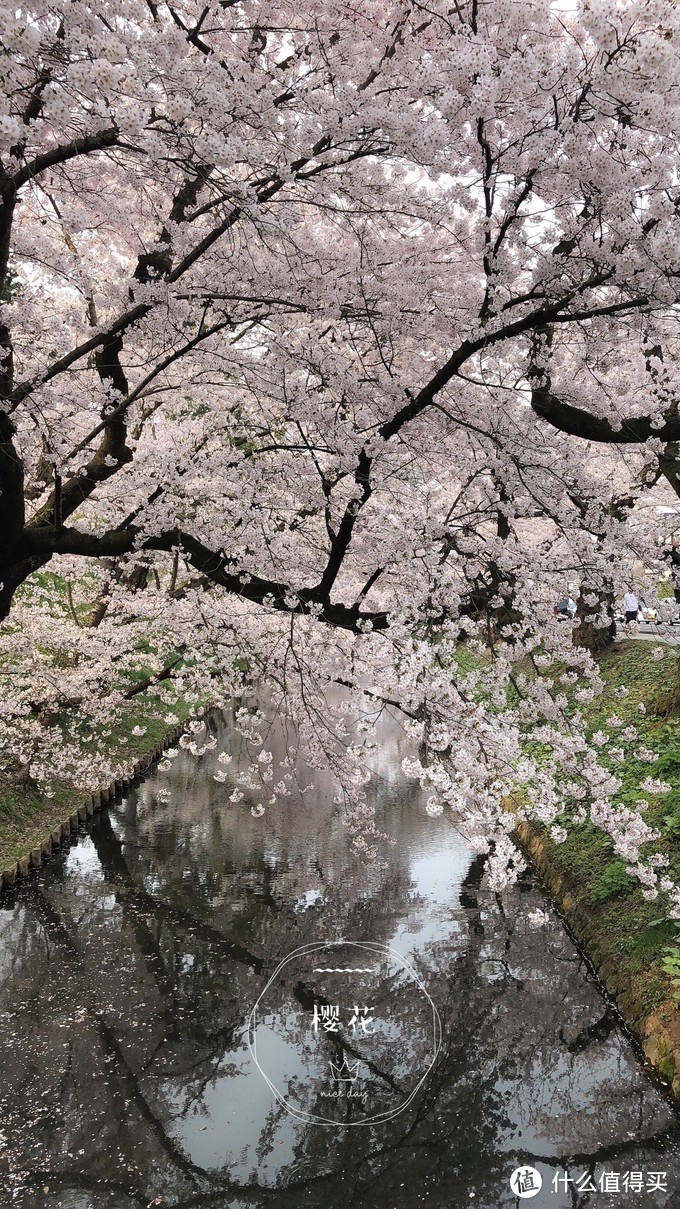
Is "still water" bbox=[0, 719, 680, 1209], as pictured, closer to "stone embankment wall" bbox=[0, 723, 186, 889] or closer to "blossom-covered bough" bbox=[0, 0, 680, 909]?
"stone embankment wall" bbox=[0, 723, 186, 889]

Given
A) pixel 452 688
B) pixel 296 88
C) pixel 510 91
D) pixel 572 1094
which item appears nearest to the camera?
pixel 510 91

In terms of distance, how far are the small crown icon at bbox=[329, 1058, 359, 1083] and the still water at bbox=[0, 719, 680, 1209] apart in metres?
0.02

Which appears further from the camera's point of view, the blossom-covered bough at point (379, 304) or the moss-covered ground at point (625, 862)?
the moss-covered ground at point (625, 862)

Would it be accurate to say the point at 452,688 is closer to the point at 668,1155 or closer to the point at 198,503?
the point at 198,503

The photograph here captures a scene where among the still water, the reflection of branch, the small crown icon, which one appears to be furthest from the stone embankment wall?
the small crown icon

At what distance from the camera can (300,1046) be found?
686 centimetres

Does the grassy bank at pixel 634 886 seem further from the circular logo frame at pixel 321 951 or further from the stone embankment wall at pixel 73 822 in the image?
the stone embankment wall at pixel 73 822

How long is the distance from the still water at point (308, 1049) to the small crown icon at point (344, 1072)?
0.6 inches

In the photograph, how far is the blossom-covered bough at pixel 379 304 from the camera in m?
3.61

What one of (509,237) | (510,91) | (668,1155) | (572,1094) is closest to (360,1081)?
(572,1094)

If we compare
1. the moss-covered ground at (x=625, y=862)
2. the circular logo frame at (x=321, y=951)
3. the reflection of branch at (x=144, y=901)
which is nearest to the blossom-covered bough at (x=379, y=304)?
the moss-covered ground at (x=625, y=862)

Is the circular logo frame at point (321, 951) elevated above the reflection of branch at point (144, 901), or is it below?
below

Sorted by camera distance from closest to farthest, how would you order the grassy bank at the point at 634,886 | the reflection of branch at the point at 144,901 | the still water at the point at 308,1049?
1. the still water at the point at 308,1049
2. the grassy bank at the point at 634,886
3. the reflection of branch at the point at 144,901

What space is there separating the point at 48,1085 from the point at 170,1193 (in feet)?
5.20
